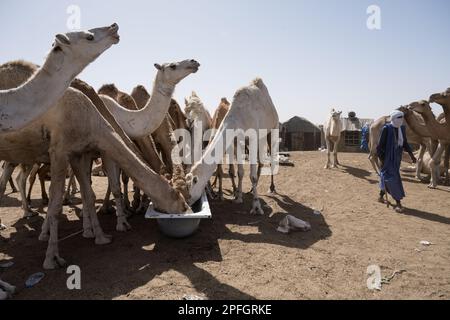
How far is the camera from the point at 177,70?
599 cm

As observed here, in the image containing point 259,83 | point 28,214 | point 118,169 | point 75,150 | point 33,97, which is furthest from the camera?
point 259,83

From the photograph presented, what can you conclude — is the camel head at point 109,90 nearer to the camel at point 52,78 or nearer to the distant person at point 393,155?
the camel at point 52,78

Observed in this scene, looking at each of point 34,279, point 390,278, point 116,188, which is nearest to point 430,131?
point 390,278

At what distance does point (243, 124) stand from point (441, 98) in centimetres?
584

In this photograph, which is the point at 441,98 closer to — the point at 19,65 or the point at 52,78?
the point at 52,78

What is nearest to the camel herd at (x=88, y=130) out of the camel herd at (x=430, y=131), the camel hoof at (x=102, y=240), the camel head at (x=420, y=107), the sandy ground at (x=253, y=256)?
the camel hoof at (x=102, y=240)

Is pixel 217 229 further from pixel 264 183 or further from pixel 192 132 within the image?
pixel 264 183

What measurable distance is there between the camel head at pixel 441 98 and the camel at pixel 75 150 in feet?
25.1

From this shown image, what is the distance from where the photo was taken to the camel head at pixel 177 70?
5980 mm

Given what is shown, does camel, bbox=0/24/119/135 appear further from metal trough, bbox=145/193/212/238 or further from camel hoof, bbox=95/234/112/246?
camel hoof, bbox=95/234/112/246

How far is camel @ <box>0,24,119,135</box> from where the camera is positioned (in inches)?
117

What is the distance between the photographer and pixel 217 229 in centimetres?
555
